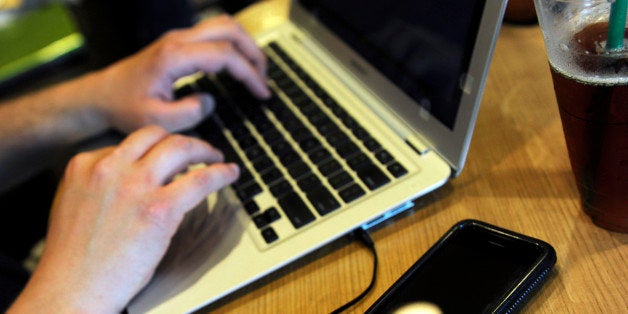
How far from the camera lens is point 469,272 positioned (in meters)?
0.47

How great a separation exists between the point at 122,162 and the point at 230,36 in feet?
0.78

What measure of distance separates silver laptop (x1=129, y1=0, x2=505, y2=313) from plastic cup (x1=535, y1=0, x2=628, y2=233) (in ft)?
0.17

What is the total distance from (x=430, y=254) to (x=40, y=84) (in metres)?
1.17

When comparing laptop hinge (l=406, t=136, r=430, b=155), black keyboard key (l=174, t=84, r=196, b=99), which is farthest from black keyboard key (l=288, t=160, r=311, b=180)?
black keyboard key (l=174, t=84, r=196, b=99)

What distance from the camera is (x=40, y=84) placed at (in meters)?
1.34

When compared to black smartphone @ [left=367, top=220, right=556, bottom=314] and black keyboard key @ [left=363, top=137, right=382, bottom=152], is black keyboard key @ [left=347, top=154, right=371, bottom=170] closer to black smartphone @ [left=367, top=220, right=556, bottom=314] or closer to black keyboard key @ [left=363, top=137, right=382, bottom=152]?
black keyboard key @ [left=363, top=137, right=382, bottom=152]

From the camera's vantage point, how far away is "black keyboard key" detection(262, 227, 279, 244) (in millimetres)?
534

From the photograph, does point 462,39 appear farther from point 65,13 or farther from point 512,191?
point 65,13

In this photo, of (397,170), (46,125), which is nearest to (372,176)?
(397,170)

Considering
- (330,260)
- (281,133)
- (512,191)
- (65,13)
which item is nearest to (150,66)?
(281,133)

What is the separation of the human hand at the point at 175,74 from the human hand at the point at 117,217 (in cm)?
8

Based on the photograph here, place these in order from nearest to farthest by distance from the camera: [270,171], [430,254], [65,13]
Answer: [430,254]
[270,171]
[65,13]

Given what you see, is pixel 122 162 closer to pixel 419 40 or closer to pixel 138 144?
pixel 138 144

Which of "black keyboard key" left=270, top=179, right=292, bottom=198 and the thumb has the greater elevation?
the thumb
